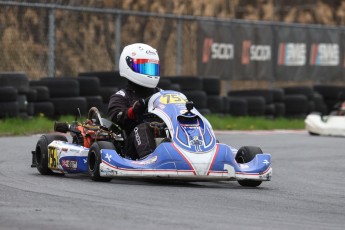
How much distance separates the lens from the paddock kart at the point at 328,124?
17719mm

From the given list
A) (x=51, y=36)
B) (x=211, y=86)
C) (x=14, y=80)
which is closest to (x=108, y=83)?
(x=51, y=36)

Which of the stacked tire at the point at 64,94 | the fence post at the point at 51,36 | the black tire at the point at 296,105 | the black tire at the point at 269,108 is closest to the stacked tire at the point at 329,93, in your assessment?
the black tire at the point at 296,105

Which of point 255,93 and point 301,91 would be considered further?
point 301,91

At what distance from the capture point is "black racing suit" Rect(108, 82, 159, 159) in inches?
353

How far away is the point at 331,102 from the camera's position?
865 inches

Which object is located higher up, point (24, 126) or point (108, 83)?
point (108, 83)

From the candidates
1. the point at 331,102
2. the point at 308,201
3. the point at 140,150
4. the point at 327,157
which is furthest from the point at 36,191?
the point at 331,102

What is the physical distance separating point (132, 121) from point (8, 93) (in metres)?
5.85

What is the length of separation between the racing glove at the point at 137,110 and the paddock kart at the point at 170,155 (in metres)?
0.07

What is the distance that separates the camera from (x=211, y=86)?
18.7 metres

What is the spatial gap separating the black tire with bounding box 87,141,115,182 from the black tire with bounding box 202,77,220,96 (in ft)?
31.5

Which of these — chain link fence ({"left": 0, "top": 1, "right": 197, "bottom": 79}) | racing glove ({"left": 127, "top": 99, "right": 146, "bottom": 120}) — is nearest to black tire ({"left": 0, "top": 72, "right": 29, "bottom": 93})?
chain link fence ({"left": 0, "top": 1, "right": 197, "bottom": 79})

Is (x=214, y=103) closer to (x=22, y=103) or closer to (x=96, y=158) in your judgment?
(x=22, y=103)

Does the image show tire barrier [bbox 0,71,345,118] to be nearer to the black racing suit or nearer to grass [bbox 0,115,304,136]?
grass [bbox 0,115,304,136]
